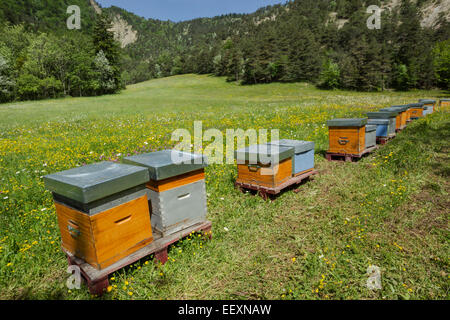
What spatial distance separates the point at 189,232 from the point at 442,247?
3.55m

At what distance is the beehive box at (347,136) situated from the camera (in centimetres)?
734

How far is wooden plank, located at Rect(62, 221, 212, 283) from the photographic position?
8.95 ft

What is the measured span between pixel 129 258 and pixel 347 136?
696 cm

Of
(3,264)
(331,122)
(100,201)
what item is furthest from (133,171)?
(331,122)

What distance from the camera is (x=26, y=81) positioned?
43375 mm

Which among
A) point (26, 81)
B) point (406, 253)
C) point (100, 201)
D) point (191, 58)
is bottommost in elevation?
point (406, 253)

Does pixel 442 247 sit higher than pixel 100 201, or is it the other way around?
pixel 100 201

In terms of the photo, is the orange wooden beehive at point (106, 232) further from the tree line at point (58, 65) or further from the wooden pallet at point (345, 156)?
the tree line at point (58, 65)

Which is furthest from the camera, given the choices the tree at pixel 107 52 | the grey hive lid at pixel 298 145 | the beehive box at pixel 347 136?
the tree at pixel 107 52

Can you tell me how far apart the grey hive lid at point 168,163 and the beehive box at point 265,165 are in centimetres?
168

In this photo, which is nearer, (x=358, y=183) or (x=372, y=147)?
(x=358, y=183)

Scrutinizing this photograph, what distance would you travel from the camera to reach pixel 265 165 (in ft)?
16.9

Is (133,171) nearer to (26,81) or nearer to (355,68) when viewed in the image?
(26,81)
